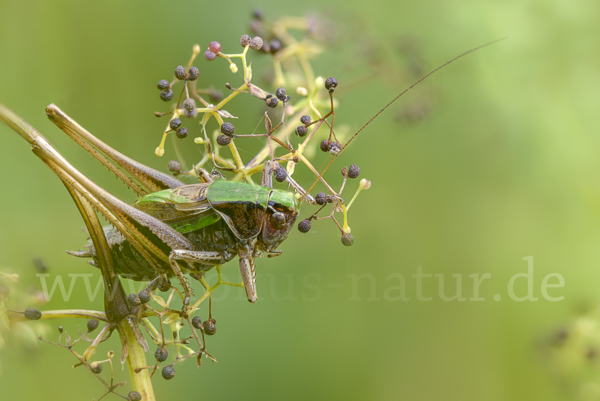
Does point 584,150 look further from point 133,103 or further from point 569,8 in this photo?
point 133,103

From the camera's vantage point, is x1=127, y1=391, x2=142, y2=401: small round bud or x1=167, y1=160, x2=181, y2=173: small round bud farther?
x1=167, y1=160, x2=181, y2=173: small round bud

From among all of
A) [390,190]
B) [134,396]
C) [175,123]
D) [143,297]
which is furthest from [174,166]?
[390,190]

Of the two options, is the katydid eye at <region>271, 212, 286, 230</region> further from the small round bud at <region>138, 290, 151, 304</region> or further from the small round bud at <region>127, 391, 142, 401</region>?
the small round bud at <region>127, 391, 142, 401</region>

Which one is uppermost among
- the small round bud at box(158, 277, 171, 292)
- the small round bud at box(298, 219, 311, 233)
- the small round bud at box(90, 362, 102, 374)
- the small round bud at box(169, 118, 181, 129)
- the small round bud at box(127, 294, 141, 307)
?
the small round bud at box(169, 118, 181, 129)

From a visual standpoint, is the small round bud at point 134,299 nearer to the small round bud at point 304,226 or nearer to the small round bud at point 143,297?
the small round bud at point 143,297

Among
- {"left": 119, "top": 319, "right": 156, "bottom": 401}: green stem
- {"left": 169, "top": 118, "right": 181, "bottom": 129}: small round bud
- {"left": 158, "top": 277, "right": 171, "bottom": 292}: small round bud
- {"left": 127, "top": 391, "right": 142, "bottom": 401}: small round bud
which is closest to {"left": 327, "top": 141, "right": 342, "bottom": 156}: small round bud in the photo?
{"left": 169, "top": 118, "right": 181, "bottom": 129}: small round bud

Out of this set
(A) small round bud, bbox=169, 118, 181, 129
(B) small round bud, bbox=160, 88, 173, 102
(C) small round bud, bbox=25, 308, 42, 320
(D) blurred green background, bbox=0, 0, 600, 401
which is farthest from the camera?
(D) blurred green background, bbox=0, 0, 600, 401

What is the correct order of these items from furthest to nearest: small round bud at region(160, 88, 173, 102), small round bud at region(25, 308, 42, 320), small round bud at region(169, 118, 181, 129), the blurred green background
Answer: the blurred green background
small round bud at region(160, 88, 173, 102)
small round bud at region(169, 118, 181, 129)
small round bud at region(25, 308, 42, 320)
